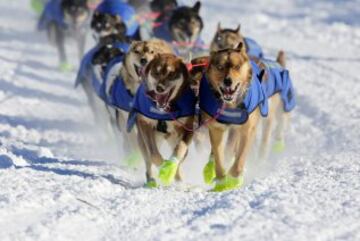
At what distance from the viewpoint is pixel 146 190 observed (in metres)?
4.39

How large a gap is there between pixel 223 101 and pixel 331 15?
9.61m

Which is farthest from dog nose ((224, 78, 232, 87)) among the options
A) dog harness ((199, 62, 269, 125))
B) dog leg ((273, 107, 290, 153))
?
dog leg ((273, 107, 290, 153))

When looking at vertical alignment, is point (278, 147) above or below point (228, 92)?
below

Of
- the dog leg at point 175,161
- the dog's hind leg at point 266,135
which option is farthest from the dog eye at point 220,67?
the dog's hind leg at point 266,135

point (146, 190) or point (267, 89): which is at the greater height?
point (267, 89)

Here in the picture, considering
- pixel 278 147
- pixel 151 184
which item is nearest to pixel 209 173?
pixel 151 184

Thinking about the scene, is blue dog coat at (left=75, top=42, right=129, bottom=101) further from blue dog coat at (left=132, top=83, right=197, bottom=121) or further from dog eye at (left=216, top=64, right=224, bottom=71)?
dog eye at (left=216, top=64, right=224, bottom=71)

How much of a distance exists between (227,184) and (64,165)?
3.50ft

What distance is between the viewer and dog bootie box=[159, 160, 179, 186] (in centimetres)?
454

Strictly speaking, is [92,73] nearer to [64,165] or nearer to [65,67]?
[64,165]

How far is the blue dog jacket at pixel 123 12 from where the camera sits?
7.89m

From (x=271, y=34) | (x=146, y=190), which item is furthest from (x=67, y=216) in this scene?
(x=271, y=34)

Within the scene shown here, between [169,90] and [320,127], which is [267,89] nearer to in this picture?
[169,90]

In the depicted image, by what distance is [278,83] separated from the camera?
218 inches
